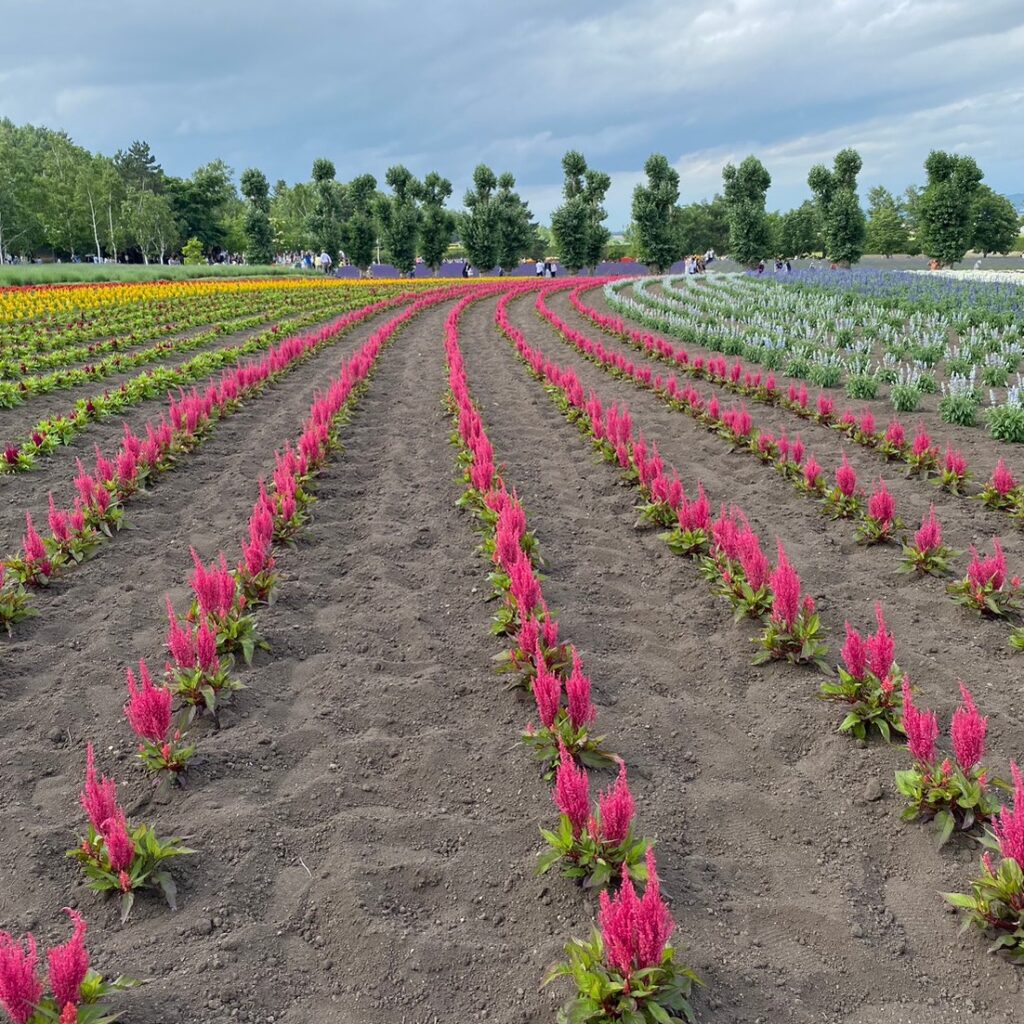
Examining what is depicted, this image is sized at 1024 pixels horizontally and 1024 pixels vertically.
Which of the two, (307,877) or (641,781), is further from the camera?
(641,781)

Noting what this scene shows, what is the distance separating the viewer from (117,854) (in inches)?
113

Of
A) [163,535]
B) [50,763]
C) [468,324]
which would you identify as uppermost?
[468,324]

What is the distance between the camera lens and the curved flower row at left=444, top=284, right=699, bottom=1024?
233cm

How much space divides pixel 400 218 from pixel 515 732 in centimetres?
6476

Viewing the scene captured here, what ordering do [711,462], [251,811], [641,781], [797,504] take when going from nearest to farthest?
[251,811] → [641,781] → [797,504] → [711,462]

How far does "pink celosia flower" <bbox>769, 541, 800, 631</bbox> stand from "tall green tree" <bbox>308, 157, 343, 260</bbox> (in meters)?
66.2

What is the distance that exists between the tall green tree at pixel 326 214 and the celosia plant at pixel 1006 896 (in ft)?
223

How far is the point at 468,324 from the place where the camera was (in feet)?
80.3

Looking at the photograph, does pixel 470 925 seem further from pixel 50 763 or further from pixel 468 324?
pixel 468 324

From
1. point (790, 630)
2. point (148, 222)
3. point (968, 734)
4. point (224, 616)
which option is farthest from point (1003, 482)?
point (148, 222)

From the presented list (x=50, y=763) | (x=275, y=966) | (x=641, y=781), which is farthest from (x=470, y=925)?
(x=50, y=763)

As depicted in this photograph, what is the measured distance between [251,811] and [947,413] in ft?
30.5

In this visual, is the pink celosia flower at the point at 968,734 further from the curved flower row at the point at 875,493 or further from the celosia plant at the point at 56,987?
the celosia plant at the point at 56,987

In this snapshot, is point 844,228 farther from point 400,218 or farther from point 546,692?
point 546,692
